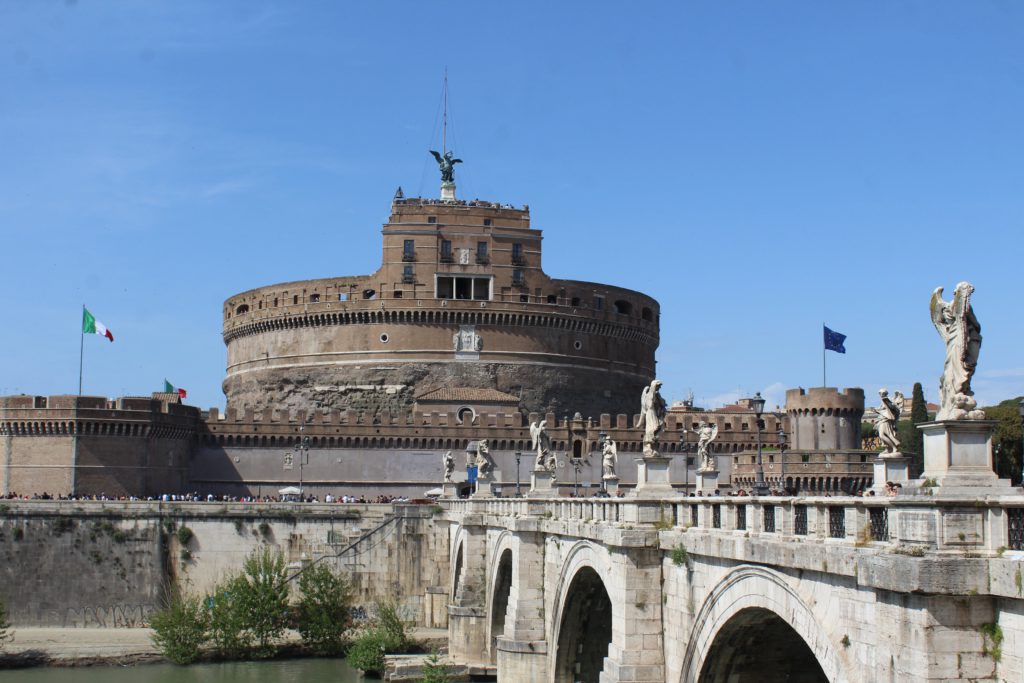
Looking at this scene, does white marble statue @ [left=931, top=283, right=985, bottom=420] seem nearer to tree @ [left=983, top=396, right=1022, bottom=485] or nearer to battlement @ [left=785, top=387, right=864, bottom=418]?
tree @ [left=983, top=396, right=1022, bottom=485]

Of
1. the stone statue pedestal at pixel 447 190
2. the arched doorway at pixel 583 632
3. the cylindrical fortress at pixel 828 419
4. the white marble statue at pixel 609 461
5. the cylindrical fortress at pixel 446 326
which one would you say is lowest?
the arched doorway at pixel 583 632

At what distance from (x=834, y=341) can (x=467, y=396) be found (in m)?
25.0

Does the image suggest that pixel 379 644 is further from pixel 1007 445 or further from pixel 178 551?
pixel 1007 445

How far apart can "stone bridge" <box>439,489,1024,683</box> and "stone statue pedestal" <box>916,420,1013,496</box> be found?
208 millimetres

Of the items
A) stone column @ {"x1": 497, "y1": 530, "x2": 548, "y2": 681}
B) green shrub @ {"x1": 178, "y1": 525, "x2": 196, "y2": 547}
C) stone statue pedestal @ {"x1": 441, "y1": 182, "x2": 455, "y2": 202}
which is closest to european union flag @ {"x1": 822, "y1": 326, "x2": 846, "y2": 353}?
stone column @ {"x1": 497, "y1": 530, "x2": 548, "y2": 681}

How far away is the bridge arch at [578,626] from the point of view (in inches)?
997

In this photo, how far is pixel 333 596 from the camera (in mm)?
42469

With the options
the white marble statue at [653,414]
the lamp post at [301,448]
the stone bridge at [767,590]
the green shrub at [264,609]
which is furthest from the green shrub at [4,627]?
the white marble statue at [653,414]

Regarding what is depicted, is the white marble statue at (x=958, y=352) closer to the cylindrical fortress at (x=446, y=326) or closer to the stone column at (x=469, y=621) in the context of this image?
the stone column at (x=469, y=621)

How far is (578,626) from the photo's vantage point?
1043 inches

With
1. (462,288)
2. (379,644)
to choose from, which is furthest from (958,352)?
(462,288)

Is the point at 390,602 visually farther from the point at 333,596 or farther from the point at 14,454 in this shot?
the point at 14,454

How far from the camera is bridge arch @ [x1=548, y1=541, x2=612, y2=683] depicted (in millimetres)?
25312

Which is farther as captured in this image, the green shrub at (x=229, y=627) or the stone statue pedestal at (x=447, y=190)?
the stone statue pedestal at (x=447, y=190)
